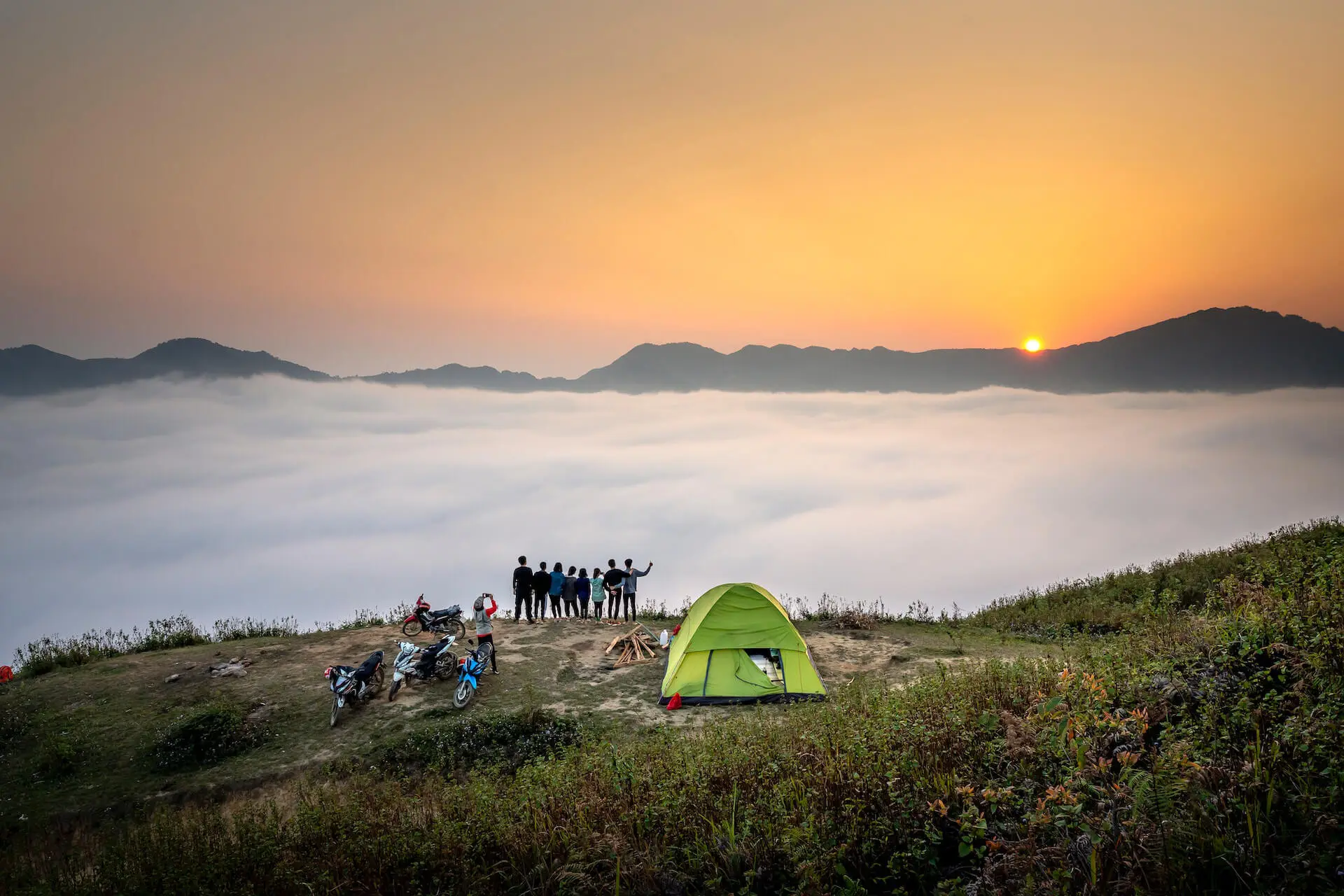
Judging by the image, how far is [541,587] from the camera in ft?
61.8

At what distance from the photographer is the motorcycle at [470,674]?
41.1 ft

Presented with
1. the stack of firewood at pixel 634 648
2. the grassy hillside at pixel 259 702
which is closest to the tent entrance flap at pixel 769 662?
the grassy hillside at pixel 259 702

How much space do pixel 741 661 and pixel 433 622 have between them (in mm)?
9193

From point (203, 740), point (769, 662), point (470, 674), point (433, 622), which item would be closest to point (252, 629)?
point (433, 622)

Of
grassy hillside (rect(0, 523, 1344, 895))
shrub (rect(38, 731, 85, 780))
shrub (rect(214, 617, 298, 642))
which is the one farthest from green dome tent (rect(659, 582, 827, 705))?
shrub (rect(214, 617, 298, 642))

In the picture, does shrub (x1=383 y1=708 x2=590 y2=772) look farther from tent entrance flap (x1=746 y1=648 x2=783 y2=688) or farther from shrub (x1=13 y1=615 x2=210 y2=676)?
shrub (x1=13 y1=615 x2=210 y2=676)

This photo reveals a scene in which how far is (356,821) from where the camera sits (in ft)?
19.3

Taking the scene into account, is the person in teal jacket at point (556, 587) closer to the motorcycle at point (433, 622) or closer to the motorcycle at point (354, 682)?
the motorcycle at point (433, 622)

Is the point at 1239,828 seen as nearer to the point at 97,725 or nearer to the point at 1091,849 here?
the point at 1091,849

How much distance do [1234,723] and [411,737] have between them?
11.7 m

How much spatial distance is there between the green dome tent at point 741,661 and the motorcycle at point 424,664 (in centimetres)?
511

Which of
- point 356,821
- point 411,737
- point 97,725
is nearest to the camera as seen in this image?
point 356,821

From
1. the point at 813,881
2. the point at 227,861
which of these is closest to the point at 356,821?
the point at 227,861

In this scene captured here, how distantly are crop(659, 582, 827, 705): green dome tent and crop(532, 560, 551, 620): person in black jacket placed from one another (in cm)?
677
